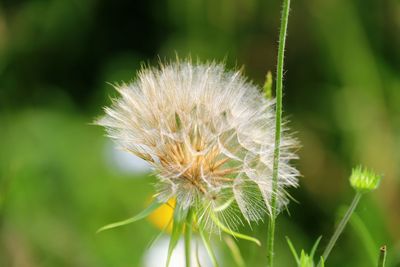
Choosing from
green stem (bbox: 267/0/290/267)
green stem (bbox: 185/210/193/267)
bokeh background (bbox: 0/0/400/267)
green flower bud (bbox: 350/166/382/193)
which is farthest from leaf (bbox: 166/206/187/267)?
bokeh background (bbox: 0/0/400/267)

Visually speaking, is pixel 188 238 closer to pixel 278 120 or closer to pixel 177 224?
pixel 177 224

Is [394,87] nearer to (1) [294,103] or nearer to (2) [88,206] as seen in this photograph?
(1) [294,103]

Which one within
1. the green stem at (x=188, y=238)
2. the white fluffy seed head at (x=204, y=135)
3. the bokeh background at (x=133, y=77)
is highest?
the bokeh background at (x=133, y=77)

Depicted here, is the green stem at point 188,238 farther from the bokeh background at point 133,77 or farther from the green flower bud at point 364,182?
the bokeh background at point 133,77

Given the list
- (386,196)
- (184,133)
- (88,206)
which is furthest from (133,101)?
(386,196)

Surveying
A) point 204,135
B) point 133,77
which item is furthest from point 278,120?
point 133,77

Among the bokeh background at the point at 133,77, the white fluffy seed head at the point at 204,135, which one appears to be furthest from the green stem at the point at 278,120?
the bokeh background at the point at 133,77
